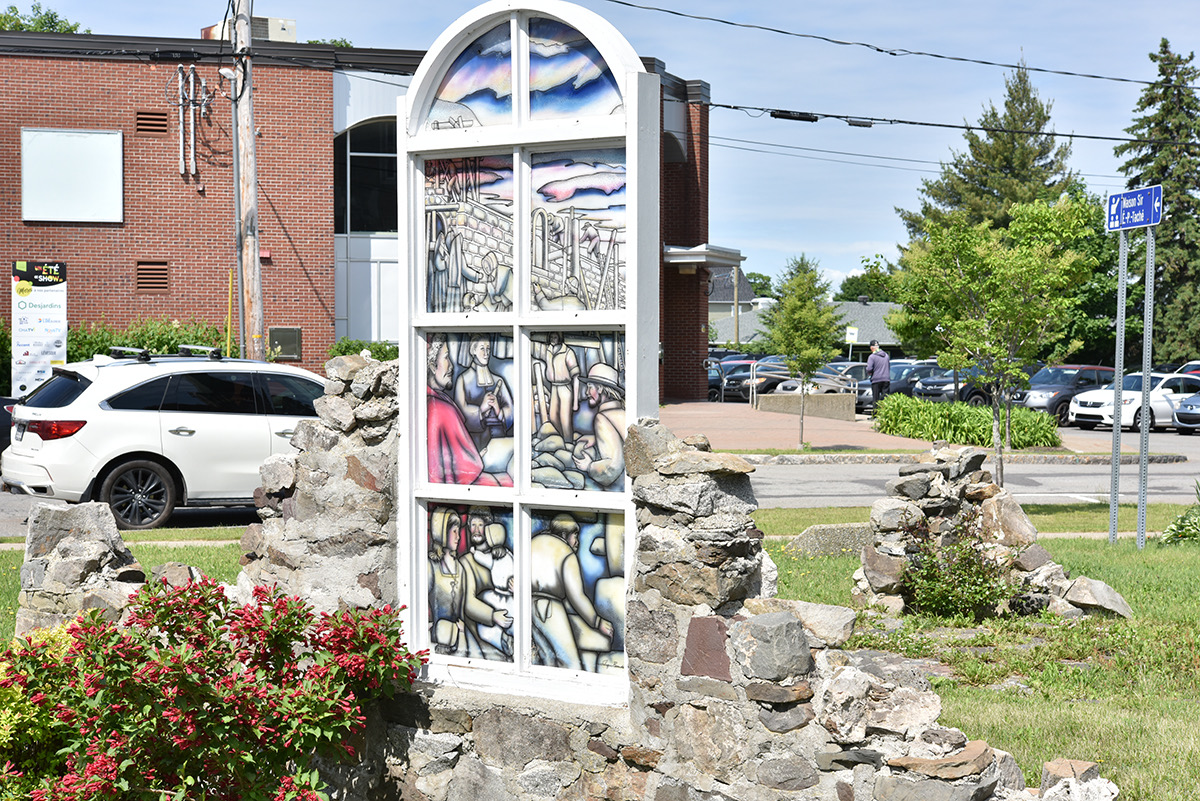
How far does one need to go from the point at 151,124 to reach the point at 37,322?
890cm

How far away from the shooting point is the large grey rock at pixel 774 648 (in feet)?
13.0

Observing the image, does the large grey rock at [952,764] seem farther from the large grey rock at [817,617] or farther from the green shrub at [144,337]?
the green shrub at [144,337]

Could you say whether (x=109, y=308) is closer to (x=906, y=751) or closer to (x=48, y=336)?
(x=48, y=336)

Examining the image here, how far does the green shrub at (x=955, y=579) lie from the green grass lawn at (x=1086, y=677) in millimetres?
146

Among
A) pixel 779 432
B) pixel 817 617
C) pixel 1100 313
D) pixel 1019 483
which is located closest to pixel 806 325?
pixel 779 432

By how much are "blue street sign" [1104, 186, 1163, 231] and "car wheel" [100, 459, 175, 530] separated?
9.49 m

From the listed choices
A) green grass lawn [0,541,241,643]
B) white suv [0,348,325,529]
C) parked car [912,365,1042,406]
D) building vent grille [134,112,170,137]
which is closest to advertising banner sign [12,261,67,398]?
building vent grille [134,112,170,137]

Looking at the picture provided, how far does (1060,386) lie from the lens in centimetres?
3177

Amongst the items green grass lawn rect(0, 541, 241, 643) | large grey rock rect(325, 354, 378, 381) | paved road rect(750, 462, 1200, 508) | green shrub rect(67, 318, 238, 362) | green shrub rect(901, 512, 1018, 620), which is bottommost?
paved road rect(750, 462, 1200, 508)

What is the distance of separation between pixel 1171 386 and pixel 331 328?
73.9 feet

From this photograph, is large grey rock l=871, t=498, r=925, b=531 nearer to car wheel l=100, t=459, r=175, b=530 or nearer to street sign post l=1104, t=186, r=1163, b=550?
street sign post l=1104, t=186, r=1163, b=550

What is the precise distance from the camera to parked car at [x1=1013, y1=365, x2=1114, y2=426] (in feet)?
102

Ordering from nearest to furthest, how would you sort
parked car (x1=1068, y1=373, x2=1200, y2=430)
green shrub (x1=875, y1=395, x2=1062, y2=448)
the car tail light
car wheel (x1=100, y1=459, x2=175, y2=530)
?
the car tail light, car wheel (x1=100, y1=459, x2=175, y2=530), green shrub (x1=875, y1=395, x2=1062, y2=448), parked car (x1=1068, y1=373, x2=1200, y2=430)

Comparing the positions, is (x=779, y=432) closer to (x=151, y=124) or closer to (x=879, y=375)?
(x=879, y=375)
